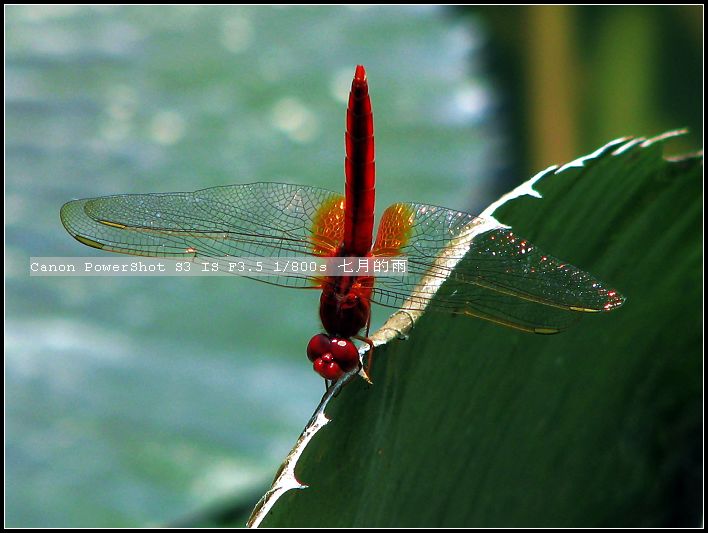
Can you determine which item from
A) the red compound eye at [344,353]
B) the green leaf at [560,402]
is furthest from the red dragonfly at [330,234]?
the green leaf at [560,402]

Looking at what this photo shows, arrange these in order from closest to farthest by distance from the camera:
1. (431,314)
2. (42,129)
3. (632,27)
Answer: (431,314) → (42,129) → (632,27)

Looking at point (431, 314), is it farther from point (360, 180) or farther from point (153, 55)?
point (153, 55)

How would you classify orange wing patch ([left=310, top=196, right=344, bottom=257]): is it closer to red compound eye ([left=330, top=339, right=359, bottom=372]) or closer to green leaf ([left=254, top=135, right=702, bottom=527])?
red compound eye ([left=330, top=339, right=359, bottom=372])

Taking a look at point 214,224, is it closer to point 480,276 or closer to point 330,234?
point 330,234

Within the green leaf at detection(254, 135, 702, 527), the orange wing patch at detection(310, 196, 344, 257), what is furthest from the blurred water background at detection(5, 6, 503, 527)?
the green leaf at detection(254, 135, 702, 527)

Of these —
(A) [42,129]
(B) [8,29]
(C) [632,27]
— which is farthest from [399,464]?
(C) [632,27]

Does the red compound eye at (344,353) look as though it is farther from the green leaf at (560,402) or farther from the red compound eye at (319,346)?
the green leaf at (560,402)
